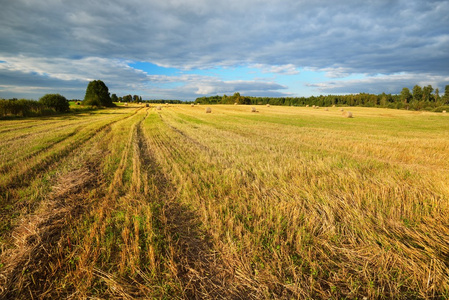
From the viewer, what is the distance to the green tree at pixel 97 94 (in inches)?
2420

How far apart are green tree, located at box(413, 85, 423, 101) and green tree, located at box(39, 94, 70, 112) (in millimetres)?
149047

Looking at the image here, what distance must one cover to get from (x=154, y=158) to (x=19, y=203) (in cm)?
462

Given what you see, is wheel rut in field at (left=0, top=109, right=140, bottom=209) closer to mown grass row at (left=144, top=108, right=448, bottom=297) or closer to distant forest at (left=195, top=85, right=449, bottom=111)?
mown grass row at (left=144, top=108, right=448, bottom=297)

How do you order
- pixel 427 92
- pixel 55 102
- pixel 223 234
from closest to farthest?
1. pixel 223 234
2. pixel 55 102
3. pixel 427 92

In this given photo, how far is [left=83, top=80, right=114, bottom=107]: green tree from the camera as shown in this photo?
61.5 m

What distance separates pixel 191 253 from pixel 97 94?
3052 inches

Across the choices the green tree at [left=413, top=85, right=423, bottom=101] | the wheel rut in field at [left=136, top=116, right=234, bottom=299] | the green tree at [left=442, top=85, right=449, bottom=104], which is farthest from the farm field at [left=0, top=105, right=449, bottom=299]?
the green tree at [left=413, top=85, right=423, bottom=101]

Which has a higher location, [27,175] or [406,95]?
[406,95]

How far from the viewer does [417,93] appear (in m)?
110

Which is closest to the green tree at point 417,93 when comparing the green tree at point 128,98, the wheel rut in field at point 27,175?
the wheel rut in field at point 27,175

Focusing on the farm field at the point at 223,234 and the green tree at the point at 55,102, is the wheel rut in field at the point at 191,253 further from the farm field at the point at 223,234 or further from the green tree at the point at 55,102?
the green tree at the point at 55,102

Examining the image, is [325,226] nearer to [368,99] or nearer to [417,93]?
[368,99]

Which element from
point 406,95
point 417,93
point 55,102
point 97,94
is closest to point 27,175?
point 55,102

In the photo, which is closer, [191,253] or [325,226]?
[191,253]
